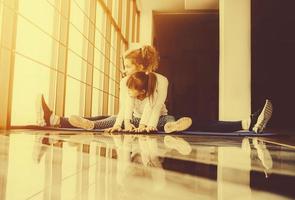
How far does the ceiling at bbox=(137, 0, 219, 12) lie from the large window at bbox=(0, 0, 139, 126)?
5.74 feet

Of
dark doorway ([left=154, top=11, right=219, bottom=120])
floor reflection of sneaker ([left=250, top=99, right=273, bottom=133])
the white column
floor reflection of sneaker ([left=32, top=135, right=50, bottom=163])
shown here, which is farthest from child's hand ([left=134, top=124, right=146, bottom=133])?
dark doorway ([left=154, top=11, right=219, bottom=120])

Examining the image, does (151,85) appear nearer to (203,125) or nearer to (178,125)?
(178,125)

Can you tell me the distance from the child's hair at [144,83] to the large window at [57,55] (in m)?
0.84

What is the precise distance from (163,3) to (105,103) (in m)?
2.71

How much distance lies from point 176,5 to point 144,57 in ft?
14.4

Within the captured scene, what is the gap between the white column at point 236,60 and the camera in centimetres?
422

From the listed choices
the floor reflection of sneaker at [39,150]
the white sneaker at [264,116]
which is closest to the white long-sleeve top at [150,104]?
the white sneaker at [264,116]

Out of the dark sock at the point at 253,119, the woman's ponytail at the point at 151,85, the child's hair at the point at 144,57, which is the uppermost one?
the child's hair at the point at 144,57

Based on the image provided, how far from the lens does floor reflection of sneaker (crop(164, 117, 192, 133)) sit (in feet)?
7.12

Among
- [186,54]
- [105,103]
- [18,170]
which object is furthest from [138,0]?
[18,170]

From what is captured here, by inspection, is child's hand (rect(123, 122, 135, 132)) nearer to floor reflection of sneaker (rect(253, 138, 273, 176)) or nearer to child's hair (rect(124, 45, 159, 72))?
child's hair (rect(124, 45, 159, 72))

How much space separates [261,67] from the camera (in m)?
4.13

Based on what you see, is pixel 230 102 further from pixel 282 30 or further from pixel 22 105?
pixel 22 105

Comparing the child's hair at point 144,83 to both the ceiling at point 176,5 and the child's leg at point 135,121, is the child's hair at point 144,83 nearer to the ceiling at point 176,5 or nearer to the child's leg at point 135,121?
the child's leg at point 135,121
